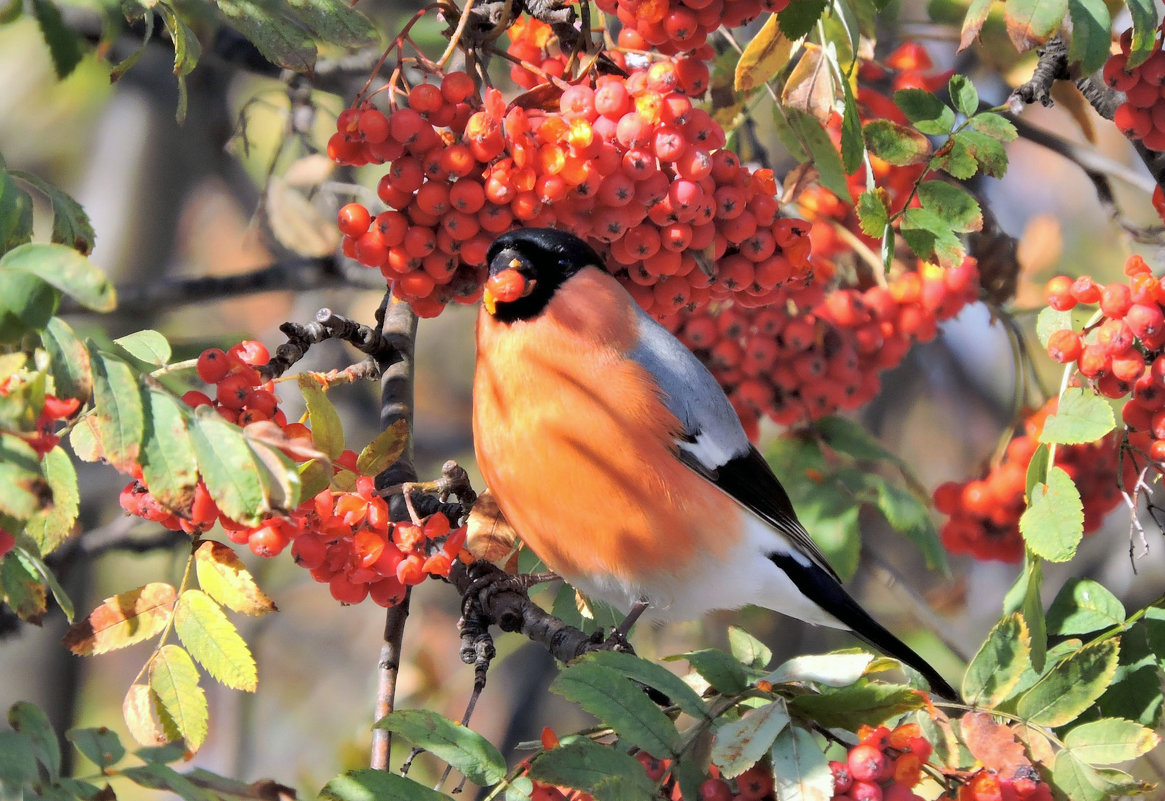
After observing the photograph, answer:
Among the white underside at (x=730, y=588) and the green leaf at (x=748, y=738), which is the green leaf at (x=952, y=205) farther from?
the green leaf at (x=748, y=738)

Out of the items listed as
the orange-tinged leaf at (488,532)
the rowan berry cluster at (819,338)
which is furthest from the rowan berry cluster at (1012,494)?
the orange-tinged leaf at (488,532)

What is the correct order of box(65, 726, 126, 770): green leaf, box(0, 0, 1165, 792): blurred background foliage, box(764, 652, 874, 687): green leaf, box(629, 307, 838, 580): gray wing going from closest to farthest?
1. box(65, 726, 126, 770): green leaf
2. box(764, 652, 874, 687): green leaf
3. box(629, 307, 838, 580): gray wing
4. box(0, 0, 1165, 792): blurred background foliage

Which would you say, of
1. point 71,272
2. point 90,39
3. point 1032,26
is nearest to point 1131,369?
point 1032,26

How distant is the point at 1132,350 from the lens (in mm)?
2393

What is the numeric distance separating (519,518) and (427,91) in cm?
108

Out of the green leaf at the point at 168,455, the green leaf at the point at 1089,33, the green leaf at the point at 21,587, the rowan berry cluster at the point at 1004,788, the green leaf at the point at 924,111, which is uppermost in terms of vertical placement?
the green leaf at the point at 1089,33

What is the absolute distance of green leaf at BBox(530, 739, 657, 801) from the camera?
1.77m

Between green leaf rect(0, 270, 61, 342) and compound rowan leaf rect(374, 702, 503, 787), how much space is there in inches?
35.3

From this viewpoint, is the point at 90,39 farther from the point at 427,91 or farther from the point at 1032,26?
the point at 1032,26

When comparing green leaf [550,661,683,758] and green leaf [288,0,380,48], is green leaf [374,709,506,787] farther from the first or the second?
green leaf [288,0,380,48]

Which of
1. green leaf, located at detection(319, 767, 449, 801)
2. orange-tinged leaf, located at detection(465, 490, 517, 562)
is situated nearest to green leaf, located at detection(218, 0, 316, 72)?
orange-tinged leaf, located at detection(465, 490, 517, 562)

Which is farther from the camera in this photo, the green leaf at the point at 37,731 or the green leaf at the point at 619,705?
the green leaf at the point at 619,705

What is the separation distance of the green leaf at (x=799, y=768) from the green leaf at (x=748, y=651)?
42cm

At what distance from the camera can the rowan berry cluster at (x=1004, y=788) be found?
6.31ft
